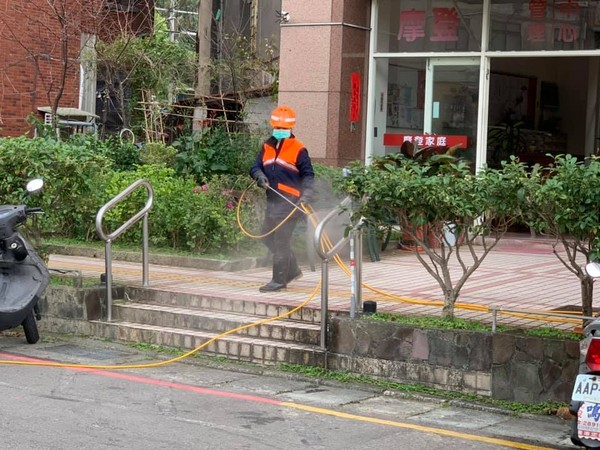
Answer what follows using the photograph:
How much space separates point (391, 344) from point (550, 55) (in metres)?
8.01

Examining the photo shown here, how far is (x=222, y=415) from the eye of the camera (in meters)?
7.57

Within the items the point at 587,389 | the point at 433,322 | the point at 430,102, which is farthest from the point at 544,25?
the point at 587,389

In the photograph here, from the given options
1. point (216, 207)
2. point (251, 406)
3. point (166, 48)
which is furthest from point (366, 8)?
point (251, 406)

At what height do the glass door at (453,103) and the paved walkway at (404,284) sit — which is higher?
the glass door at (453,103)

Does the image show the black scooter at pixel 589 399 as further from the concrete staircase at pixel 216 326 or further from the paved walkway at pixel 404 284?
the concrete staircase at pixel 216 326

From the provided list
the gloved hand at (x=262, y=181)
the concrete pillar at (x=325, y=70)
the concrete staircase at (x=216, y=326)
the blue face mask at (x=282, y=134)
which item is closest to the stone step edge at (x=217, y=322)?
the concrete staircase at (x=216, y=326)

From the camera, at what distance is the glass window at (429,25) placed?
1597 cm

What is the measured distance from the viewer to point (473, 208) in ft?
27.3

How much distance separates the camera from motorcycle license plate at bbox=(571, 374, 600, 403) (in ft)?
19.8

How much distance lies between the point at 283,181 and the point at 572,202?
420cm

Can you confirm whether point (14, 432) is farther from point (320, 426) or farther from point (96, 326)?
point (96, 326)

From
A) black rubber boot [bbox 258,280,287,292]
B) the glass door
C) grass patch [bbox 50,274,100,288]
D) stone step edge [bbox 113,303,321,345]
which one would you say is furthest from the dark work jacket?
the glass door

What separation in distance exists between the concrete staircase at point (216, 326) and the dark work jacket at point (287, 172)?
1.40 metres

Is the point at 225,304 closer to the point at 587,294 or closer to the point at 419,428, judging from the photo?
the point at 419,428
